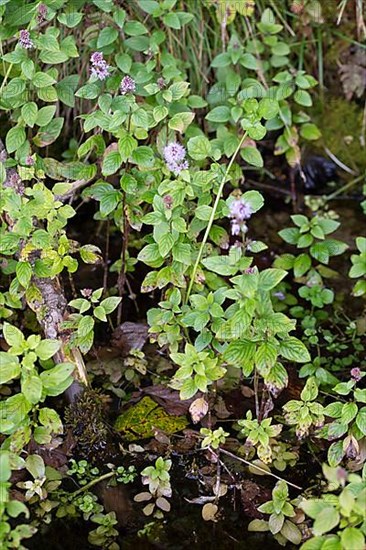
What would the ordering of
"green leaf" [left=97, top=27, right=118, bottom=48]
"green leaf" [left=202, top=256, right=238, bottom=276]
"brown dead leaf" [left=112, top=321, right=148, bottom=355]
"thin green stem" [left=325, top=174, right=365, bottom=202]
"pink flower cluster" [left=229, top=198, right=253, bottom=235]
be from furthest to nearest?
"thin green stem" [left=325, top=174, right=365, bottom=202] → "brown dead leaf" [left=112, top=321, right=148, bottom=355] → "green leaf" [left=97, top=27, right=118, bottom=48] → "green leaf" [left=202, top=256, right=238, bottom=276] → "pink flower cluster" [left=229, top=198, right=253, bottom=235]

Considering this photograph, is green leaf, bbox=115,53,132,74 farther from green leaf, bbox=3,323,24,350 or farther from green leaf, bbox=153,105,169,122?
green leaf, bbox=3,323,24,350

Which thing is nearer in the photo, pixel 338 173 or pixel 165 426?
pixel 165 426

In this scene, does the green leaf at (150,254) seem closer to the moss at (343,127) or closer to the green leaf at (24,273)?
the green leaf at (24,273)

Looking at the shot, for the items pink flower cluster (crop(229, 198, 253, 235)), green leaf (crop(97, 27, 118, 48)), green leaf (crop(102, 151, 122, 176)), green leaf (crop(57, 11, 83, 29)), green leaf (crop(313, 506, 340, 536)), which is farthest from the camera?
green leaf (crop(97, 27, 118, 48))

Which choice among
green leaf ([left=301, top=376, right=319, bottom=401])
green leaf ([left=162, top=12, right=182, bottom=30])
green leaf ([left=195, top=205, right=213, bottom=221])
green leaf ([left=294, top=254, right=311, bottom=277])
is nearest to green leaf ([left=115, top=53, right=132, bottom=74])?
green leaf ([left=162, top=12, right=182, bottom=30])

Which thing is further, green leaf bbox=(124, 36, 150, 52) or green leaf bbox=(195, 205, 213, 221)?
green leaf bbox=(124, 36, 150, 52)

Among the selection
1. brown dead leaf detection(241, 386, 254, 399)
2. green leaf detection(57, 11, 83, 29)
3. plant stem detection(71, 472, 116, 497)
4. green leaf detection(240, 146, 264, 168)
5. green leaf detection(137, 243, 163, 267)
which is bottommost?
brown dead leaf detection(241, 386, 254, 399)

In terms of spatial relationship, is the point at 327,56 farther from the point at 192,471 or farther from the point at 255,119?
the point at 192,471

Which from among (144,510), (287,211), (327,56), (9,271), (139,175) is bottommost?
(287,211)

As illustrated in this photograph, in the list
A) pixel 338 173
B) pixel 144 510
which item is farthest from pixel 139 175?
pixel 338 173
